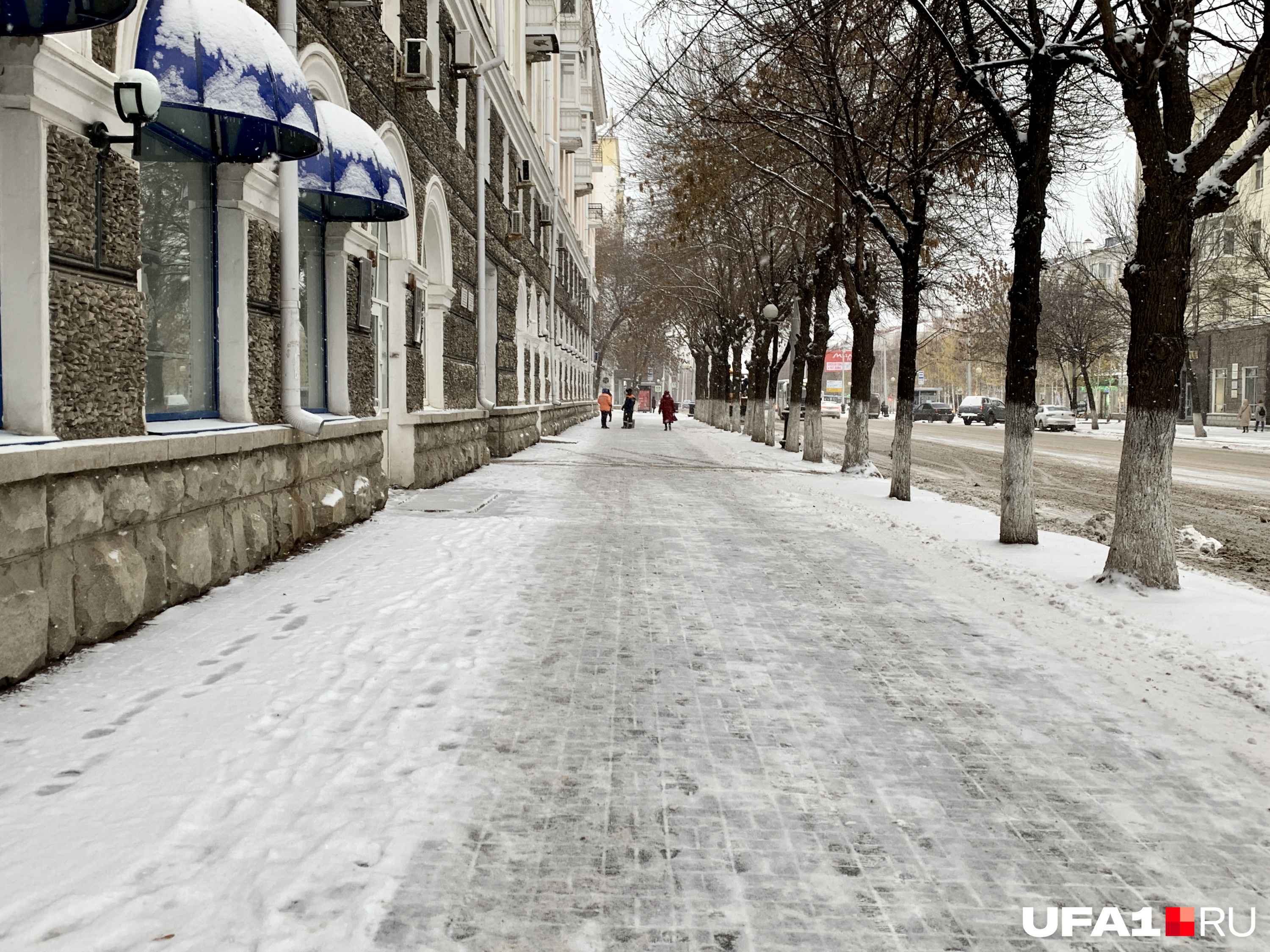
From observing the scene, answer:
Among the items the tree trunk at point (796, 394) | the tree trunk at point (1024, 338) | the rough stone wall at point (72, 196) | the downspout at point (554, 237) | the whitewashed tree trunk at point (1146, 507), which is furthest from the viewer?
the downspout at point (554, 237)

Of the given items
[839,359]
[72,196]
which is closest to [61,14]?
[72,196]

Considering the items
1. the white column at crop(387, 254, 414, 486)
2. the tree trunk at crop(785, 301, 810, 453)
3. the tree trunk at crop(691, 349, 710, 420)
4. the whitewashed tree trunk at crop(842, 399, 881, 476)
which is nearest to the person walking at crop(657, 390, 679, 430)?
the tree trunk at crop(691, 349, 710, 420)

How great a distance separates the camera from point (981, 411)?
61.6 meters

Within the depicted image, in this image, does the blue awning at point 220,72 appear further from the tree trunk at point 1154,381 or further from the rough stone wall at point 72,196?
the tree trunk at point 1154,381

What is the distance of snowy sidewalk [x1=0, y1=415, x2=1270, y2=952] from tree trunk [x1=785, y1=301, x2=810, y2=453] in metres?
18.2

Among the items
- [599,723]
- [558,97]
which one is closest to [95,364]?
[599,723]

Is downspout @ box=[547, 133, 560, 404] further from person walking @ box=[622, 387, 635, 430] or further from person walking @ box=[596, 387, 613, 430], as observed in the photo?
person walking @ box=[596, 387, 613, 430]

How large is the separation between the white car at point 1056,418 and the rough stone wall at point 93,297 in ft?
149

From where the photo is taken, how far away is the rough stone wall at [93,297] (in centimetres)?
533

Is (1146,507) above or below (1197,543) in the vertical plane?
above

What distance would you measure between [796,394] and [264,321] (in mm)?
18538

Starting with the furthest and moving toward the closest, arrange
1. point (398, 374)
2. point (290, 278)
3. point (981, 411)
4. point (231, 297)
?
1. point (981, 411)
2. point (398, 374)
3. point (290, 278)
4. point (231, 297)

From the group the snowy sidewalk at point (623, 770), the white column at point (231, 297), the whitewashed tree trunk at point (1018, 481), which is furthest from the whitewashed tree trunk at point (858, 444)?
the white column at point (231, 297)

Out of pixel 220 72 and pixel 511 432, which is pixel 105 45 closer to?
pixel 220 72
